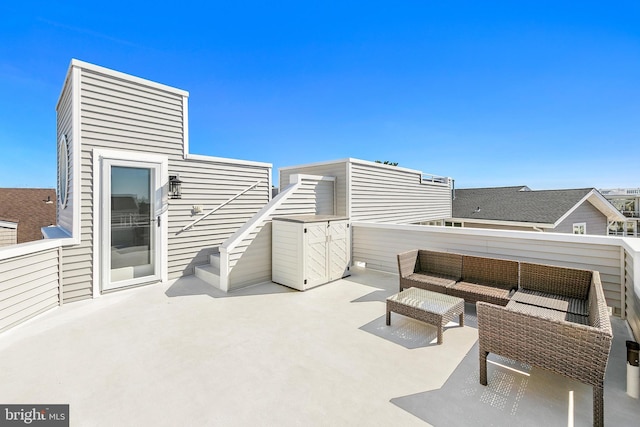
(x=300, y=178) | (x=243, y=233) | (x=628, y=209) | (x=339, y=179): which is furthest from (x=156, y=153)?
(x=628, y=209)

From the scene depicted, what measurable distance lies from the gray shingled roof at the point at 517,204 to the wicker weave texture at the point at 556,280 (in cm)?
802

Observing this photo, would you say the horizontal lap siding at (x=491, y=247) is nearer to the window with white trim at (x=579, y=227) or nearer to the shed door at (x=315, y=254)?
the shed door at (x=315, y=254)

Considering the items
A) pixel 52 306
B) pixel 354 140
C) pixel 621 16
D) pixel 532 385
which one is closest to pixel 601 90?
pixel 621 16

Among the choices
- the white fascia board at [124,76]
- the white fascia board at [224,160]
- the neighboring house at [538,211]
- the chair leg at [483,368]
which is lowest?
the chair leg at [483,368]

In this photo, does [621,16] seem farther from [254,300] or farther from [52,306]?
[52,306]

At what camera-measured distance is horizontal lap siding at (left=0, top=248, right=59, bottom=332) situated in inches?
124

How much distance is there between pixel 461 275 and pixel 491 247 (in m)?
0.80

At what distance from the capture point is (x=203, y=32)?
8.17 m

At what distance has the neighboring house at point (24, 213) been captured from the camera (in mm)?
10617

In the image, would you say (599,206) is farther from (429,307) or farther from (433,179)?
(429,307)

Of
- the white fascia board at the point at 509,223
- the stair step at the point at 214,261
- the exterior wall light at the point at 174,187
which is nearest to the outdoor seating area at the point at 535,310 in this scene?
the stair step at the point at 214,261

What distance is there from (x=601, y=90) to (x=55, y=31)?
19.6m

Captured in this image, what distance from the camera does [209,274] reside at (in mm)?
5055

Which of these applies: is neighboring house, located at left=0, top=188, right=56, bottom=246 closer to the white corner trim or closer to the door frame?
the door frame
